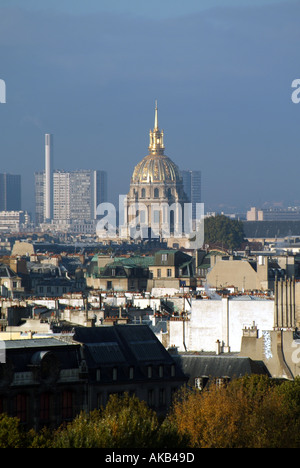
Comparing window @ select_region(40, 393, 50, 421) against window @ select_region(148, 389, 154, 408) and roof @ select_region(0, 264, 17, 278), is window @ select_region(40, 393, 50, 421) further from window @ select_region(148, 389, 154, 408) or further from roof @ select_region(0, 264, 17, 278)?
roof @ select_region(0, 264, 17, 278)

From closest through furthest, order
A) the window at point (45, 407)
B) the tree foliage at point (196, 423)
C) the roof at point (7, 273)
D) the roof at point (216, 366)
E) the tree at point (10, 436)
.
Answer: the tree at point (10, 436), the tree foliage at point (196, 423), the window at point (45, 407), the roof at point (216, 366), the roof at point (7, 273)

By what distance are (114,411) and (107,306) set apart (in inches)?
1072

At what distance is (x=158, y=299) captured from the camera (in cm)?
6931

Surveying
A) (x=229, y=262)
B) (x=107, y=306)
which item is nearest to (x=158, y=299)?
(x=107, y=306)

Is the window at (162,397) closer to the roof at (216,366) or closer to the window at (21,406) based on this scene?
the roof at (216,366)

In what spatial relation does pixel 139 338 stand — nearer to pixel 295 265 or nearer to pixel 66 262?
pixel 295 265

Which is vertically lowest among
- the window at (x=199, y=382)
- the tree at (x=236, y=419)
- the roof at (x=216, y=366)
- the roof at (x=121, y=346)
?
the tree at (x=236, y=419)

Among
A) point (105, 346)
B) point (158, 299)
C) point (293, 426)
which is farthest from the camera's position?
point (158, 299)

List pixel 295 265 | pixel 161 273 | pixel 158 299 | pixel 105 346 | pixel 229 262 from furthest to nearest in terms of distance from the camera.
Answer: pixel 161 273 < pixel 295 265 < pixel 229 262 < pixel 158 299 < pixel 105 346

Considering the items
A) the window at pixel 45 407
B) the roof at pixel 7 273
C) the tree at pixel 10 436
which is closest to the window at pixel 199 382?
the window at pixel 45 407

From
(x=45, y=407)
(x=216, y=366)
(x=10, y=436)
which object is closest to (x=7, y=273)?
(x=216, y=366)

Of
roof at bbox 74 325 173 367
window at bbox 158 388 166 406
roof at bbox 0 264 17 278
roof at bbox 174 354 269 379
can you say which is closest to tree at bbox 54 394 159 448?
roof at bbox 74 325 173 367
